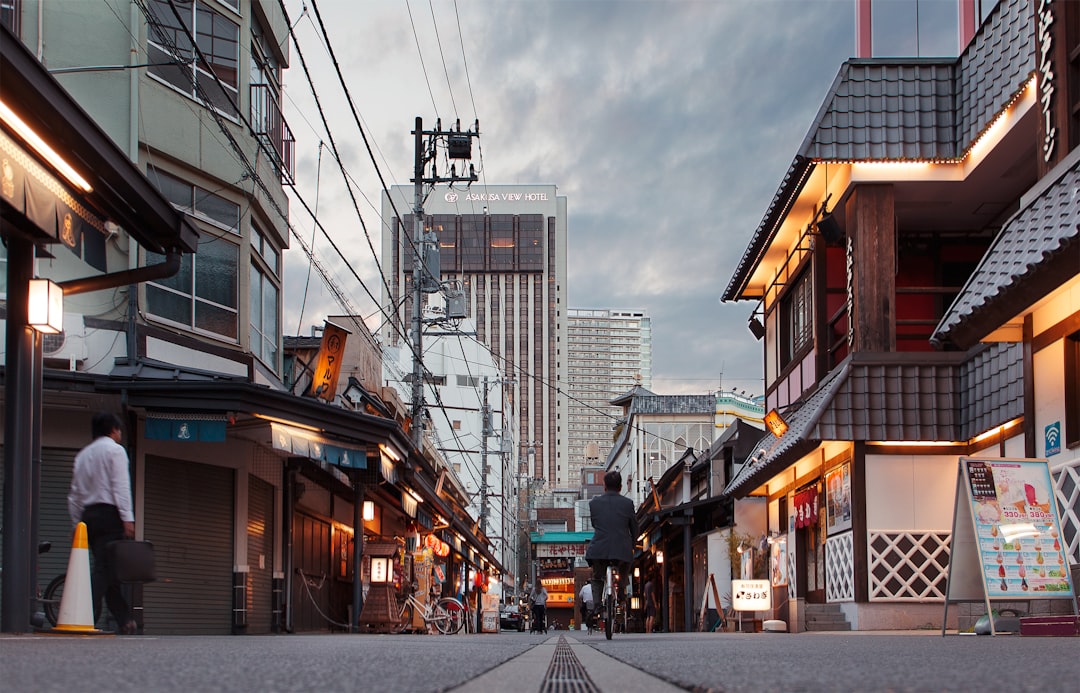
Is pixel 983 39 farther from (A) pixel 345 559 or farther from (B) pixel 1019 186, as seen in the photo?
(A) pixel 345 559

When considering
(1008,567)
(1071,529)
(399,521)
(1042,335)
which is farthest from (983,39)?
(399,521)

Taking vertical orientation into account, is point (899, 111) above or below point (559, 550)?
above

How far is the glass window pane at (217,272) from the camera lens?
57.1ft

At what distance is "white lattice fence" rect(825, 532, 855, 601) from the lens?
59.7ft

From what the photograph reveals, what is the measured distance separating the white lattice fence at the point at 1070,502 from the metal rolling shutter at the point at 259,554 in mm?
10591

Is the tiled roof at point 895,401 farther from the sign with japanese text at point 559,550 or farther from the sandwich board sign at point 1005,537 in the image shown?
the sign with japanese text at point 559,550

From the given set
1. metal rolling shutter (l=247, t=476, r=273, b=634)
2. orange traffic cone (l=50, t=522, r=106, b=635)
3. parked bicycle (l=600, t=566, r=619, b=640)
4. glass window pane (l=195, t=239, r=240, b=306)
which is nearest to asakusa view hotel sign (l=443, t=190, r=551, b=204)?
glass window pane (l=195, t=239, r=240, b=306)

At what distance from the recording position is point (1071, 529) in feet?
40.7

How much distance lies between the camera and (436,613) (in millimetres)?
22672

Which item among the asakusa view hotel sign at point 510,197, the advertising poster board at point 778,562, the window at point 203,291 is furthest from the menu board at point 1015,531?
the asakusa view hotel sign at point 510,197

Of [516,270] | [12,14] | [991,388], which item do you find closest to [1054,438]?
[991,388]

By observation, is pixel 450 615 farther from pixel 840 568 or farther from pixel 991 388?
pixel 991 388

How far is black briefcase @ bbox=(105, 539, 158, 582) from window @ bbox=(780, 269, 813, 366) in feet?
54.5

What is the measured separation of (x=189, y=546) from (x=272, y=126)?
27.2 ft
